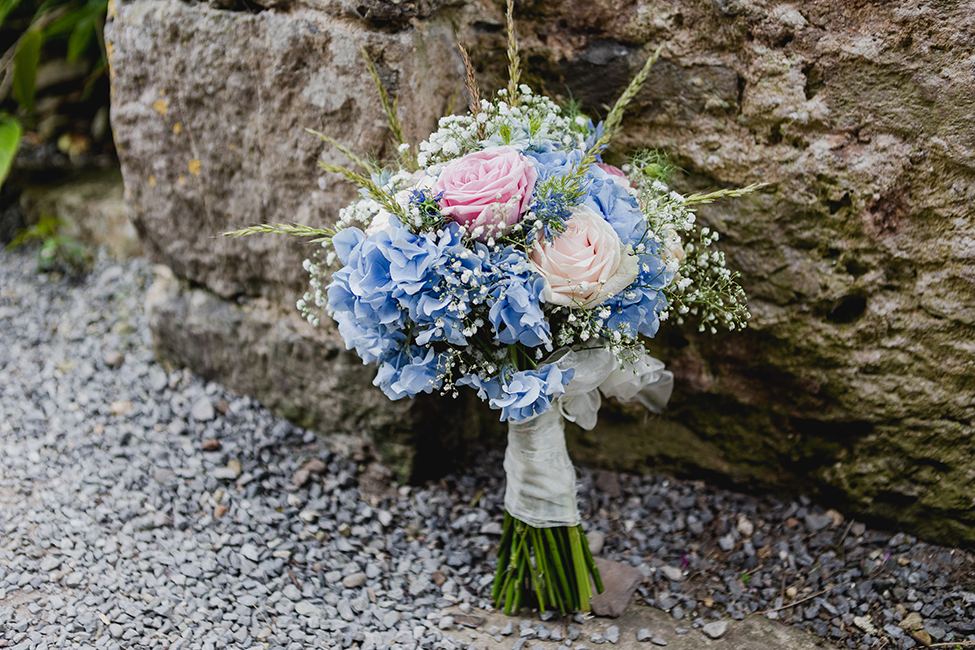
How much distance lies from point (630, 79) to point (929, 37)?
734 mm

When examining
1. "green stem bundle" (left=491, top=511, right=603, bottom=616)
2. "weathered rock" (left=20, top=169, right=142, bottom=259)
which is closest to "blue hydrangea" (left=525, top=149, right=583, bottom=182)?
"green stem bundle" (left=491, top=511, right=603, bottom=616)

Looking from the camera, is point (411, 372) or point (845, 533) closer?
point (411, 372)

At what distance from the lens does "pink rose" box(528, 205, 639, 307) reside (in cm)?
153

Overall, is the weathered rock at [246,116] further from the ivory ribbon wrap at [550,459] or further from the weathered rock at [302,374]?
the ivory ribbon wrap at [550,459]

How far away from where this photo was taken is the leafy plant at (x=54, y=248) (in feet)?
11.5

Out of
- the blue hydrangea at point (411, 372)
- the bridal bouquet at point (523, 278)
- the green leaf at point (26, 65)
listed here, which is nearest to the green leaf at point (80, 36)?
the green leaf at point (26, 65)

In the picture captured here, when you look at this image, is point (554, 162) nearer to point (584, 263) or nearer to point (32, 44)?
point (584, 263)

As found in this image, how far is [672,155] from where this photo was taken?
219 cm

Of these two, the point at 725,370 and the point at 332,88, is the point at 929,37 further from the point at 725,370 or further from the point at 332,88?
the point at 332,88

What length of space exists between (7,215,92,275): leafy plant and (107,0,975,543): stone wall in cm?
122

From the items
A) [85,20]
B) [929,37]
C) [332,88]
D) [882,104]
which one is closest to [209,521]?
[332,88]

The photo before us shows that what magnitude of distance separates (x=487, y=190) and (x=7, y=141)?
2.89m

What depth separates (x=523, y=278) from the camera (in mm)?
1553

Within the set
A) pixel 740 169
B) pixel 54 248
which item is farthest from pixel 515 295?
pixel 54 248
